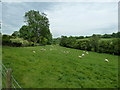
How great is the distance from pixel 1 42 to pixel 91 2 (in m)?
13.5

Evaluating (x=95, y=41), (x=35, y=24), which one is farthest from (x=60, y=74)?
(x=35, y=24)

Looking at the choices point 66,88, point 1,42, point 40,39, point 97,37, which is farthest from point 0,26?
point 40,39

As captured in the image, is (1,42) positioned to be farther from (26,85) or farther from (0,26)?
(26,85)

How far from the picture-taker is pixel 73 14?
44.7 feet

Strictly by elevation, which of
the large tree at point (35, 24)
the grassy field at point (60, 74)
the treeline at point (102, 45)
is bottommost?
the grassy field at point (60, 74)

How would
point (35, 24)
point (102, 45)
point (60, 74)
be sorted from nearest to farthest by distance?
point (60, 74) < point (102, 45) < point (35, 24)

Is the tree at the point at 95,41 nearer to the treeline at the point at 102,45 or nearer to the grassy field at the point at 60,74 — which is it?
the treeline at the point at 102,45

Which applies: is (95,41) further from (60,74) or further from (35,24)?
(35,24)

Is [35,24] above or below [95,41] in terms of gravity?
above

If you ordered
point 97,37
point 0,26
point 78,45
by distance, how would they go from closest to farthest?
point 0,26 < point 97,37 < point 78,45

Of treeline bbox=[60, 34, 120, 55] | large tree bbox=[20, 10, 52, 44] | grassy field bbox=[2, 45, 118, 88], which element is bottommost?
grassy field bbox=[2, 45, 118, 88]

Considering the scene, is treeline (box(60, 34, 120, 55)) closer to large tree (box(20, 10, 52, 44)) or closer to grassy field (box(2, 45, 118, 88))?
grassy field (box(2, 45, 118, 88))

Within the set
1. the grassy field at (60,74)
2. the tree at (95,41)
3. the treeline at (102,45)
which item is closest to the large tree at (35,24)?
the treeline at (102,45)

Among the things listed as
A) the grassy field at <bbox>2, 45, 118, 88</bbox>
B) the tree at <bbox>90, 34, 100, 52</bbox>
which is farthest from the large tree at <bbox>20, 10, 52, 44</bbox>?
the grassy field at <bbox>2, 45, 118, 88</bbox>
